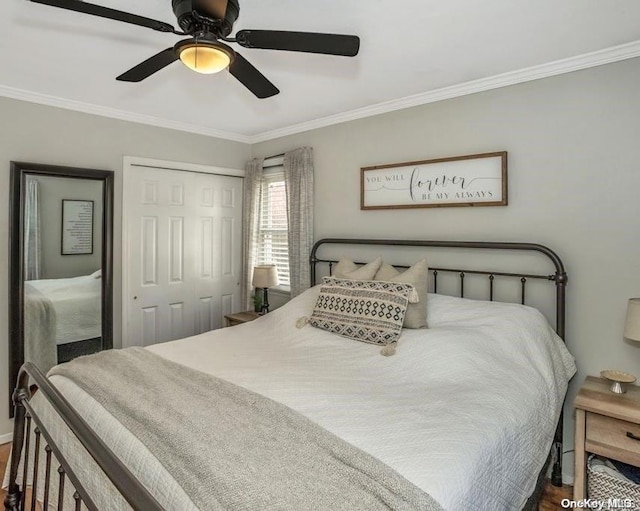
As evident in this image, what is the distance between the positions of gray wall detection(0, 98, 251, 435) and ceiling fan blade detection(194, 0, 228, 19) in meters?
2.24

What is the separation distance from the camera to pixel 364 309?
232cm

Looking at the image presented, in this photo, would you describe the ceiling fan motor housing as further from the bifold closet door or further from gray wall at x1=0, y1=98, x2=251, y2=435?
the bifold closet door

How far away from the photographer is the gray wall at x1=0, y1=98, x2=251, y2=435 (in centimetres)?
277

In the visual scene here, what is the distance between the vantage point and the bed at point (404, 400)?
120 cm

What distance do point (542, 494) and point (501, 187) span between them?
72.1 inches

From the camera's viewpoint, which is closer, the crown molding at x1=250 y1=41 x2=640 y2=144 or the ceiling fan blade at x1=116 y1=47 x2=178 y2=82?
the ceiling fan blade at x1=116 y1=47 x2=178 y2=82

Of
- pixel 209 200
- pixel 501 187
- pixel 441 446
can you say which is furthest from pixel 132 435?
pixel 209 200

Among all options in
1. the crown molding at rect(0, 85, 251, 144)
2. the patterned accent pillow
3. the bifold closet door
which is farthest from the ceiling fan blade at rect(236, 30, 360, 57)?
→ the bifold closet door

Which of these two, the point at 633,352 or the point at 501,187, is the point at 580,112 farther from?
the point at 633,352

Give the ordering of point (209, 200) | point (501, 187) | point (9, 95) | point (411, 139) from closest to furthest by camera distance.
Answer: point (501, 187), point (9, 95), point (411, 139), point (209, 200)

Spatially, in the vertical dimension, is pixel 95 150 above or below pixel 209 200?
above

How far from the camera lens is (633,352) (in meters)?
2.13

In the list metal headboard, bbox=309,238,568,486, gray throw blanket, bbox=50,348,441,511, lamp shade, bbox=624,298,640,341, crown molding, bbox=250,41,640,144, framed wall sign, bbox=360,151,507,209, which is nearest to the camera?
gray throw blanket, bbox=50,348,441,511

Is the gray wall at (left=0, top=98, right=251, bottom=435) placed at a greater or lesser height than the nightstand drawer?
greater
